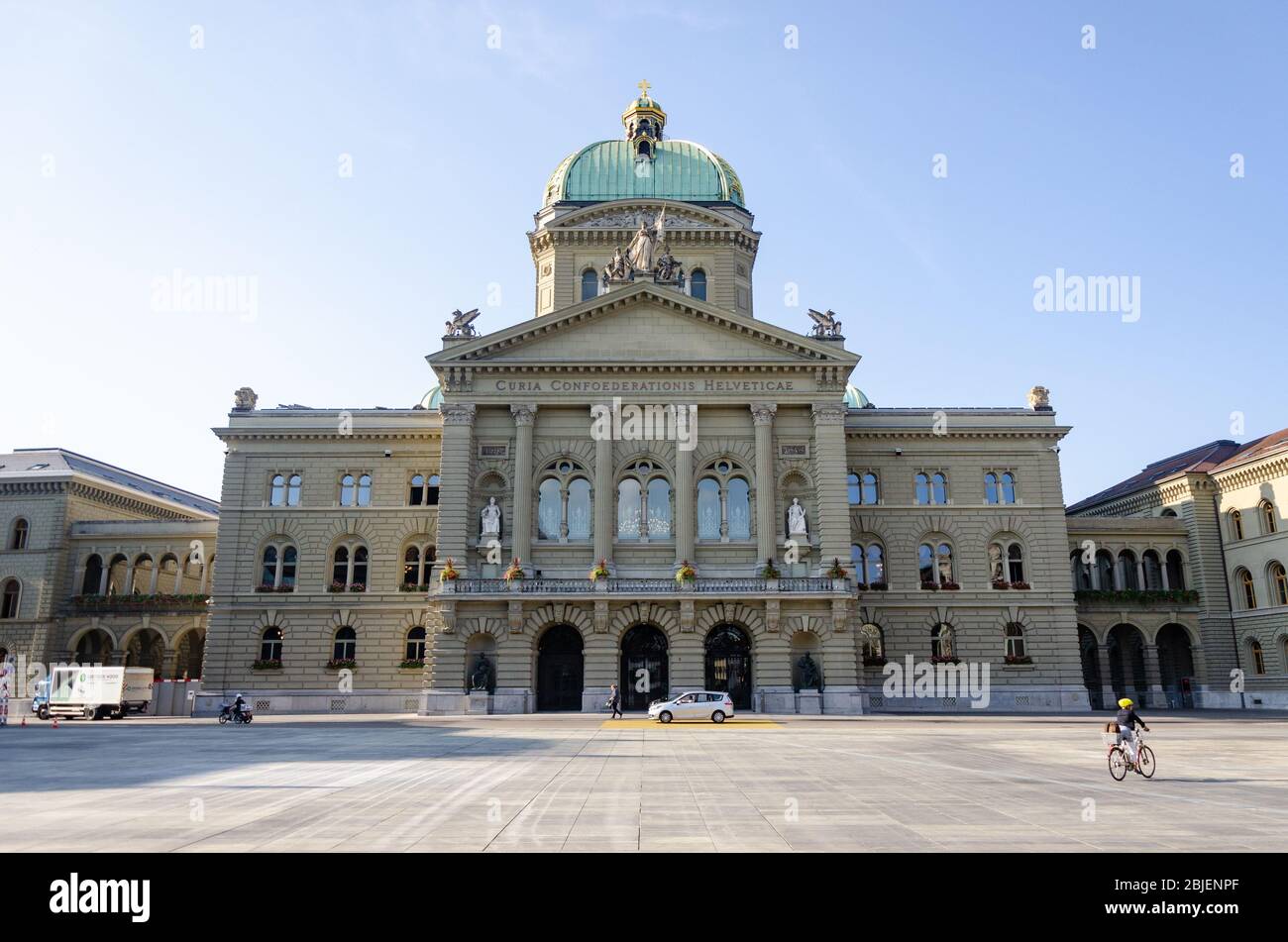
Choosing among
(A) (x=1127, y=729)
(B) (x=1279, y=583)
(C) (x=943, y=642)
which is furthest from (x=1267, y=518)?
(A) (x=1127, y=729)

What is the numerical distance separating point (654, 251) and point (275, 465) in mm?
25689

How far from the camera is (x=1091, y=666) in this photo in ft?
206

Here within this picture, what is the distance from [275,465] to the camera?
56.3 m

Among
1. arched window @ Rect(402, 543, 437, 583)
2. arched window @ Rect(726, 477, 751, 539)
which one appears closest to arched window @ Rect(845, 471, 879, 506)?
arched window @ Rect(726, 477, 751, 539)

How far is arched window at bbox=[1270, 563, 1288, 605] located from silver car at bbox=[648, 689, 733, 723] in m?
35.8

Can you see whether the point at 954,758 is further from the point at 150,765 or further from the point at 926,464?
the point at 926,464

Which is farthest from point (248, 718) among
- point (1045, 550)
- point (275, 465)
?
point (1045, 550)

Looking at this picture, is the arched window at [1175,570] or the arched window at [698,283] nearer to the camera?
the arched window at [1175,570]

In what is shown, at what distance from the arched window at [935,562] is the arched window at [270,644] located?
3687 centimetres

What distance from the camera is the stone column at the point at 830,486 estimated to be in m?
49.4

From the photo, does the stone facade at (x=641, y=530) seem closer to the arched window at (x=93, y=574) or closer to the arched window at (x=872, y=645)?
the arched window at (x=872, y=645)

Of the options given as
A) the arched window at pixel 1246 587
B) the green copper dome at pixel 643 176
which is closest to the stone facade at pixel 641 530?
the green copper dome at pixel 643 176

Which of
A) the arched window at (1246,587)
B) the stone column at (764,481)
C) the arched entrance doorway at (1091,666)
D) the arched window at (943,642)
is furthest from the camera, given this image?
the arched entrance doorway at (1091,666)

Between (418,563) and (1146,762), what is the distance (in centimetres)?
4326
